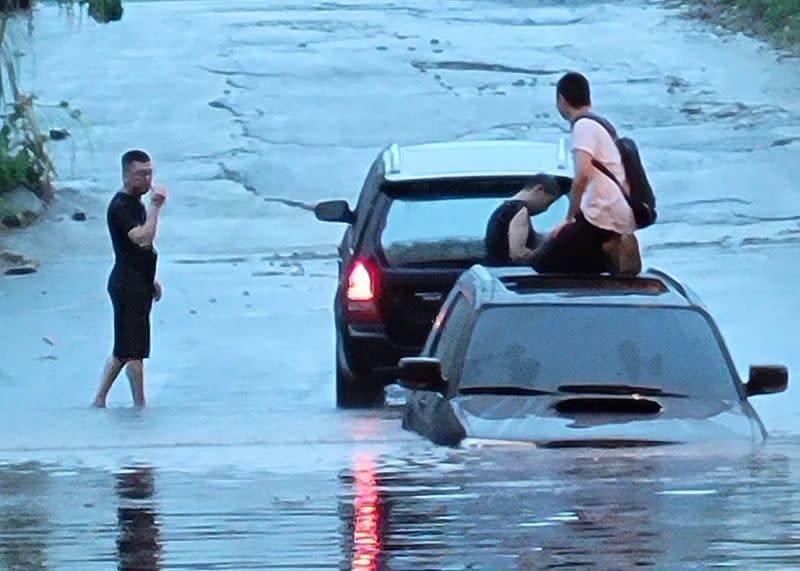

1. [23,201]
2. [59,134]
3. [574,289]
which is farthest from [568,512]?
[59,134]

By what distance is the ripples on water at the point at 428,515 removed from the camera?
242 inches

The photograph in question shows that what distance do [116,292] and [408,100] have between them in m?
15.8

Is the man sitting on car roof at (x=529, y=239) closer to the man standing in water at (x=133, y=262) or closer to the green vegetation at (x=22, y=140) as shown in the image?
the man standing in water at (x=133, y=262)

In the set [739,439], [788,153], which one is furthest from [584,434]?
[788,153]

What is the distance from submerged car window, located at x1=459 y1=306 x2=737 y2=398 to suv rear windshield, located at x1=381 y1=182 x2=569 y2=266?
312 centimetres

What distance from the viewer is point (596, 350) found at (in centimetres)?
911

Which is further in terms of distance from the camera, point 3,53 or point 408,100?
point 408,100

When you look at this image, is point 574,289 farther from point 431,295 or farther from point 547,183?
point 431,295

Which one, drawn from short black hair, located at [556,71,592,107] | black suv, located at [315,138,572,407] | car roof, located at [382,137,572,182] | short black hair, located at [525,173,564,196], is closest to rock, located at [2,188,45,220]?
car roof, located at [382,137,572,182]

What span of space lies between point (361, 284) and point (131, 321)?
1607mm

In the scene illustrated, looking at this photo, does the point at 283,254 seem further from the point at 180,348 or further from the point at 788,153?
the point at 788,153

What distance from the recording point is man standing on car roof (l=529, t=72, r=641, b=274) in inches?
431

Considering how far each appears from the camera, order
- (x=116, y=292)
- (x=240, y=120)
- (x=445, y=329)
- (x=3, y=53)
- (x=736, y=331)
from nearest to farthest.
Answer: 1. (x=445, y=329)
2. (x=116, y=292)
3. (x=736, y=331)
4. (x=3, y=53)
5. (x=240, y=120)

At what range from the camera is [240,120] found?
28.0 meters
